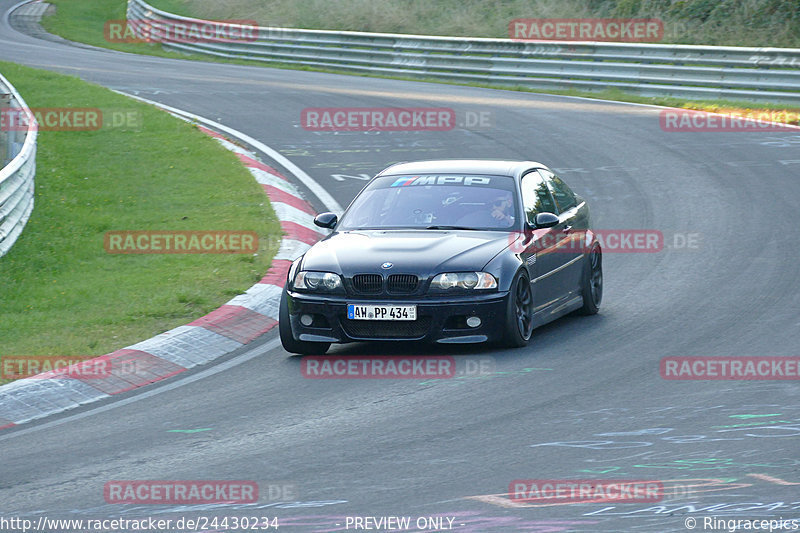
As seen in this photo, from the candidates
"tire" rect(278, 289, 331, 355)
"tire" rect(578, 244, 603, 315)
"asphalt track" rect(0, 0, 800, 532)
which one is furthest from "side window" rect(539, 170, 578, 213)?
"tire" rect(278, 289, 331, 355)

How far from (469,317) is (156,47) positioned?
3265 cm

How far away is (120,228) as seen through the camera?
14016 mm

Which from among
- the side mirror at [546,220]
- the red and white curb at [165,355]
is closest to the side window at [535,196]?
the side mirror at [546,220]

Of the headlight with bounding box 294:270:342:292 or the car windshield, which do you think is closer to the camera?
the headlight with bounding box 294:270:342:292

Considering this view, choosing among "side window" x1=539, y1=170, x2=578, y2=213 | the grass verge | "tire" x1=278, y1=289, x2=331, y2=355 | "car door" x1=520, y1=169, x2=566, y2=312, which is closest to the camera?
"tire" x1=278, y1=289, x2=331, y2=355

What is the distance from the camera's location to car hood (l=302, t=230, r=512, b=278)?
9211 millimetres

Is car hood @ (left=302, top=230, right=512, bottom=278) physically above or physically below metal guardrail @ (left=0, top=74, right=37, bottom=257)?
above

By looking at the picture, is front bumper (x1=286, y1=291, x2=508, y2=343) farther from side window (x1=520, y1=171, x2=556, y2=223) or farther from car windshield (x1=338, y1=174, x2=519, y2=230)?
side window (x1=520, y1=171, x2=556, y2=223)

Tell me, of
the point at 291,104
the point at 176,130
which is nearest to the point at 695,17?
the point at 291,104

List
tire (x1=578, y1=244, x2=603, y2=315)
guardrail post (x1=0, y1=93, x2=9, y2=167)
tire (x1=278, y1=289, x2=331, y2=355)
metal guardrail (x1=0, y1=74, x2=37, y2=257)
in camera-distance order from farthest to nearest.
A: guardrail post (x1=0, y1=93, x2=9, y2=167), metal guardrail (x1=0, y1=74, x2=37, y2=257), tire (x1=578, y1=244, x2=603, y2=315), tire (x1=278, y1=289, x2=331, y2=355)

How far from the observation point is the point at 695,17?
31.2 m

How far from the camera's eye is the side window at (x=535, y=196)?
10.4 m

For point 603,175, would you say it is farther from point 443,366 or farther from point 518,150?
point 443,366

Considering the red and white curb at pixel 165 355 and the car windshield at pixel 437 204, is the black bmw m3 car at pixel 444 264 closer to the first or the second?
the car windshield at pixel 437 204
